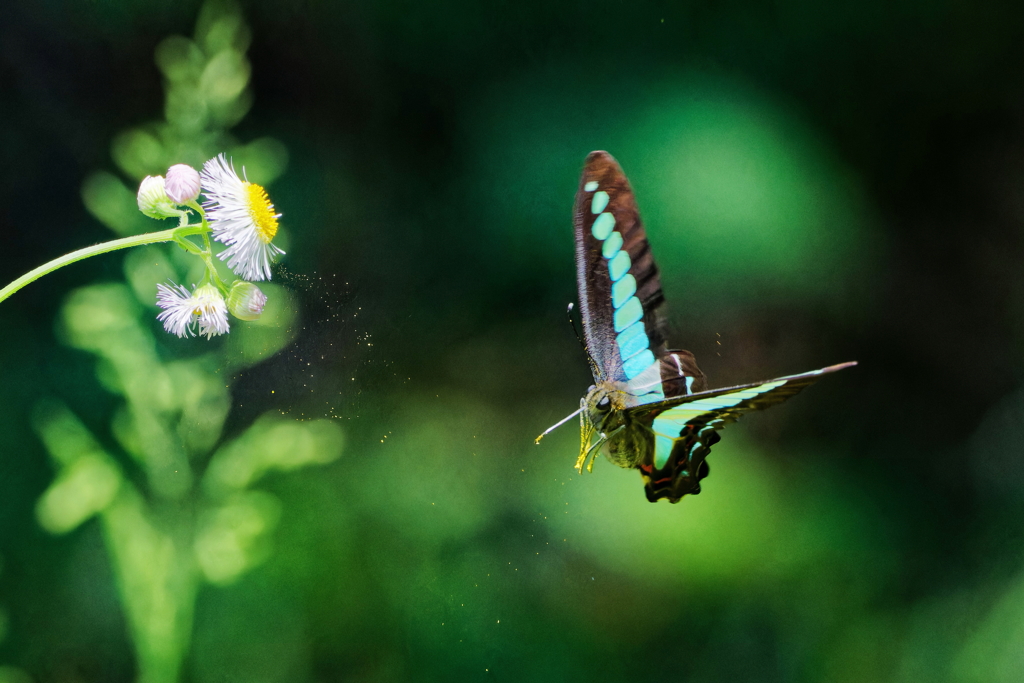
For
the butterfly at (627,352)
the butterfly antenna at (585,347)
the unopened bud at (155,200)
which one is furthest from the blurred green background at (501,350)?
the unopened bud at (155,200)

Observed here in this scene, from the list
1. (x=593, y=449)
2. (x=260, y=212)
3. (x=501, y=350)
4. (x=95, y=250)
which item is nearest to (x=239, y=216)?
(x=260, y=212)

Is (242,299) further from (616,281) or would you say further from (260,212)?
(616,281)

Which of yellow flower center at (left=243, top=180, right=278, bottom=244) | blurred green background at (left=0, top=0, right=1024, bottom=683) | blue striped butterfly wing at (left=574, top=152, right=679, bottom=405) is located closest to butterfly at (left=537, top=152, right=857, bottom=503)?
blue striped butterfly wing at (left=574, top=152, right=679, bottom=405)

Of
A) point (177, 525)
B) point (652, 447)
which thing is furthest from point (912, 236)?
point (177, 525)

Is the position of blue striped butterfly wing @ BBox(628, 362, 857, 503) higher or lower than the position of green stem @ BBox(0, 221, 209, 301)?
lower

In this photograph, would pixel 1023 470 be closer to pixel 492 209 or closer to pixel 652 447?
pixel 652 447

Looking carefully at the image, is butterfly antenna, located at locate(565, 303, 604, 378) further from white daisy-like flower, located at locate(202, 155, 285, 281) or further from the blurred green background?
white daisy-like flower, located at locate(202, 155, 285, 281)

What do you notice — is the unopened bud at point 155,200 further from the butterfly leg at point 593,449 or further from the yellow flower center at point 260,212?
the butterfly leg at point 593,449
